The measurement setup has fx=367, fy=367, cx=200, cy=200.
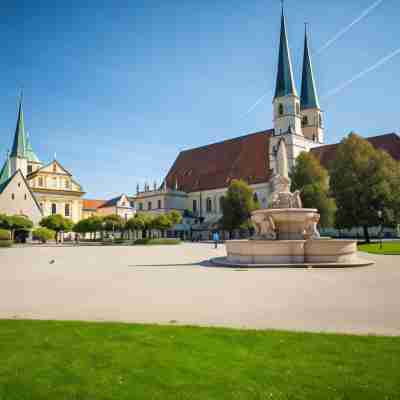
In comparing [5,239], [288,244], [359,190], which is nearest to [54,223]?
[5,239]

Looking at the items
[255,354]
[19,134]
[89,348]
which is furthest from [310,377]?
[19,134]

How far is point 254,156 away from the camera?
247ft

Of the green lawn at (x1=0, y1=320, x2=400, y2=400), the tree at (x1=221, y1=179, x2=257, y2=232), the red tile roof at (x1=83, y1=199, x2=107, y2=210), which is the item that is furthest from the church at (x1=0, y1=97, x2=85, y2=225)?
the green lawn at (x1=0, y1=320, x2=400, y2=400)

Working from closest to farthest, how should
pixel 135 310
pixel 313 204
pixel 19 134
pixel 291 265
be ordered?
pixel 135 310
pixel 291 265
pixel 313 204
pixel 19 134

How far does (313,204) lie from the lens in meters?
46.4

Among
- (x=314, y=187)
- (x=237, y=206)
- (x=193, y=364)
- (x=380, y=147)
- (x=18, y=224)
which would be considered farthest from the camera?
(x=380, y=147)

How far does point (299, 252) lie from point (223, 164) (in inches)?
2625

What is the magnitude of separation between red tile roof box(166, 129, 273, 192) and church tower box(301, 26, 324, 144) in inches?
292

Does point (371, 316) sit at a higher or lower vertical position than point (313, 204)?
lower

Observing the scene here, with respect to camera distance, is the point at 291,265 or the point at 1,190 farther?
the point at 1,190

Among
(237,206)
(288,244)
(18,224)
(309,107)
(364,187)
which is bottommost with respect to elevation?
(288,244)

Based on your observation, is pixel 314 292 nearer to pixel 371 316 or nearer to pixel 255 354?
pixel 371 316

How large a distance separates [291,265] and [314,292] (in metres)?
6.15

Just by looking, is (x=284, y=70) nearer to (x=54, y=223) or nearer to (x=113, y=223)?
(x=113, y=223)
